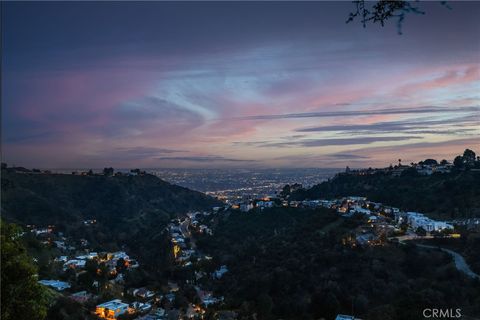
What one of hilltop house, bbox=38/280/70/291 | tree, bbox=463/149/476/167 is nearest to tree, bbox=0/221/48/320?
hilltop house, bbox=38/280/70/291

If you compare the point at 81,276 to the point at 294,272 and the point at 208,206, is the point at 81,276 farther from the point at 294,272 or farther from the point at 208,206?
the point at 208,206

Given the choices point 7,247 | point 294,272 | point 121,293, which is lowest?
point 121,293

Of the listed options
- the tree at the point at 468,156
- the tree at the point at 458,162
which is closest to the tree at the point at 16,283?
the tree at the point at 458,162

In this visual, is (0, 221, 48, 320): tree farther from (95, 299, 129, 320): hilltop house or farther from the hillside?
the hillside

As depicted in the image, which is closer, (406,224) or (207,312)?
(207,312)

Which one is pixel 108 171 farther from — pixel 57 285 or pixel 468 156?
pixel 468 156

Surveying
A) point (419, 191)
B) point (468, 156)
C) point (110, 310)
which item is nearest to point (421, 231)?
point (419, 191)

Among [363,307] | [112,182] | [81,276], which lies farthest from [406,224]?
[112,182]

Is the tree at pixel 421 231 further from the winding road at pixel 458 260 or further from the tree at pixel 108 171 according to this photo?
the tree at pixel 108 171
